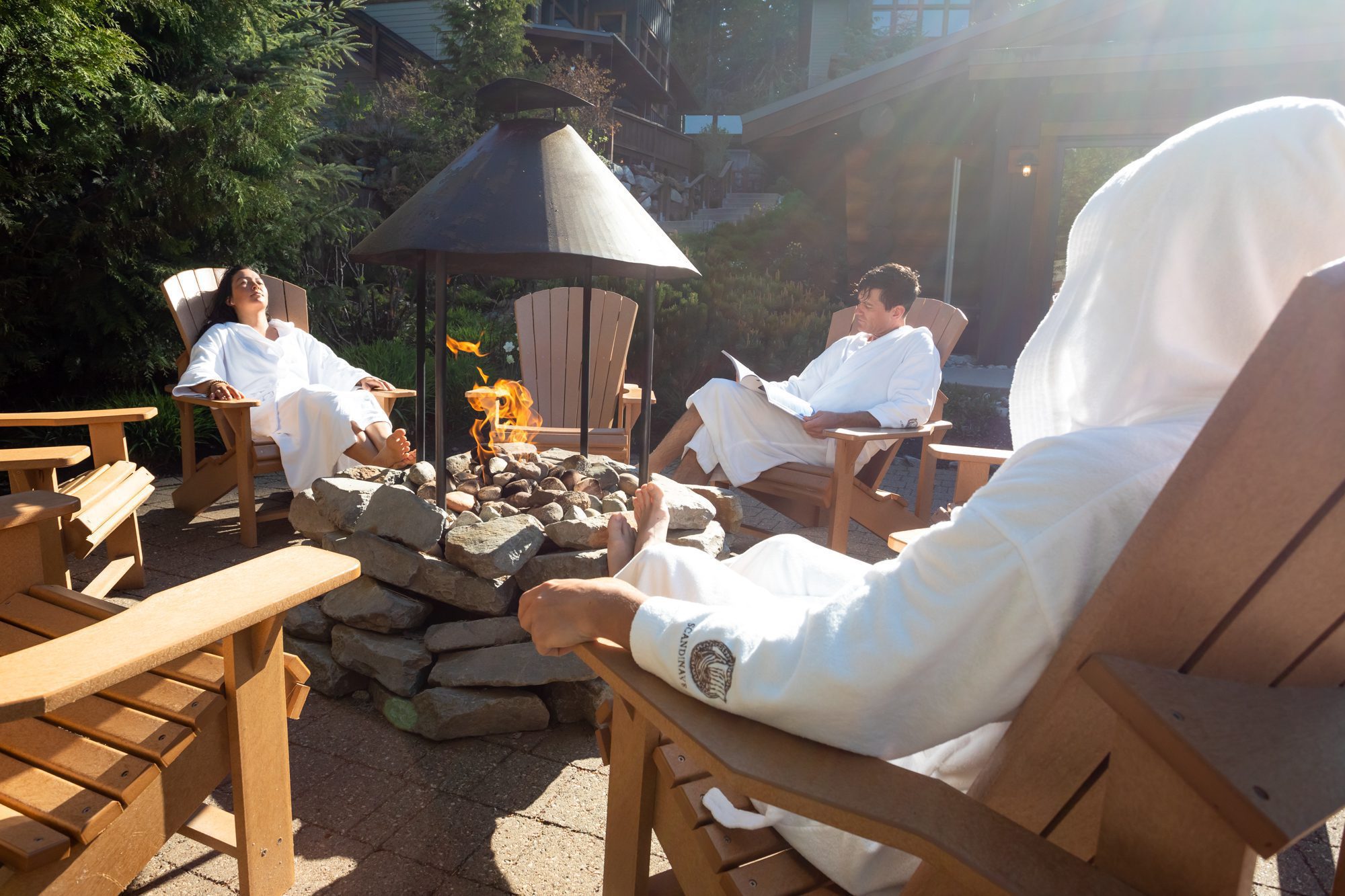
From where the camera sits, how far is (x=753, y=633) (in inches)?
36.0

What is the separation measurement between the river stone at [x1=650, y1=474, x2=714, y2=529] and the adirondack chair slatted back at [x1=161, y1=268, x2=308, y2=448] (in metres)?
2.21

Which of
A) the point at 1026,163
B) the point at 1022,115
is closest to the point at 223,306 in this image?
the point at 1026,163

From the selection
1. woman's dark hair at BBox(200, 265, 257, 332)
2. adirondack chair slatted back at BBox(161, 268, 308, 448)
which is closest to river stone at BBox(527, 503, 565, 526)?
adirondack chair slatted back at BBox(161, 268, 308, 448)

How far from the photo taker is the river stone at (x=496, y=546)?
2.16 m

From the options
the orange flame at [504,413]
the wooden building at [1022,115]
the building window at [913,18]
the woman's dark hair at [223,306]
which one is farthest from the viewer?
the building window at [913,18]

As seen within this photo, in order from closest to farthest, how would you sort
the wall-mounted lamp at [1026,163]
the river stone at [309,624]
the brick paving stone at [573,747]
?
the brick paving stone at [573,747], the river stone at [309,624], the wall-mounted lamp at [1026,163]

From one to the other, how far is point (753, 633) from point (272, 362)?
370 centimetres

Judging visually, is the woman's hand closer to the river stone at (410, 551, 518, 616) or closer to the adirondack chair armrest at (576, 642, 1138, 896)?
the river stone at (410, 551, 518, 616)

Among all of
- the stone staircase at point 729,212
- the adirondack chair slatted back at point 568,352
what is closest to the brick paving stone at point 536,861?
the adirondack chair slatted back at point 568,352

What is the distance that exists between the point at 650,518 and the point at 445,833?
0.77 m

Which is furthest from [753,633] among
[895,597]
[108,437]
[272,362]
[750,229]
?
[750,229]

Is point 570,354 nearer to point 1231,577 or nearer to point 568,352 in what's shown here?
point 568,352

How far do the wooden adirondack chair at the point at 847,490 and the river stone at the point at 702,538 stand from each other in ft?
2.83

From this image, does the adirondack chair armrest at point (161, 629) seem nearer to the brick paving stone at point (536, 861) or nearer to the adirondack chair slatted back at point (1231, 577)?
the brick paving stone at point (536, 861)
